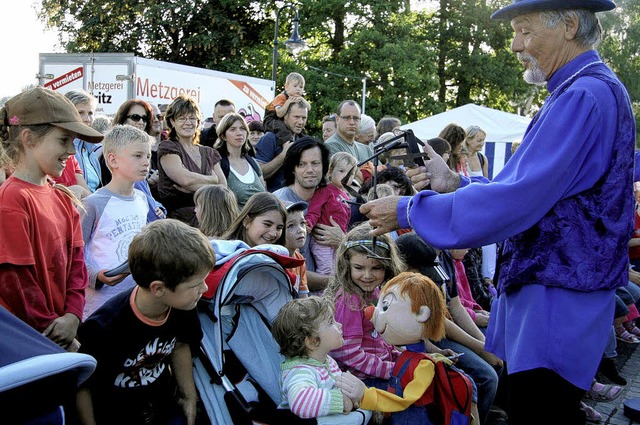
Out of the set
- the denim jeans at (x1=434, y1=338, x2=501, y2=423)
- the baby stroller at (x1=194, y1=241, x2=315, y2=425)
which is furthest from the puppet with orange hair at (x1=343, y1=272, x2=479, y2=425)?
the denim jeans at (x1=434, y1=338, x2=501, y2=423)

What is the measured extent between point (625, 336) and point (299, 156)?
15.9ft

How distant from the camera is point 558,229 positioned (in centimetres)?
231

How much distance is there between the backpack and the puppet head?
0.38 feet

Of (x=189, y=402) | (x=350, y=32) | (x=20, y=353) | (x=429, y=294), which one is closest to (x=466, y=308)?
(x=429, y=294)

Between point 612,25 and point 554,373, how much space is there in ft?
103

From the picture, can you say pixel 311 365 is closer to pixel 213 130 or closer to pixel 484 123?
pixel 213 130

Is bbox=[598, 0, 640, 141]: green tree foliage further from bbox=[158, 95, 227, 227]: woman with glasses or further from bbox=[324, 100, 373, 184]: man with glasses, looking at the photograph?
bbox=[158, 95, 227, 227]: woman with glasses

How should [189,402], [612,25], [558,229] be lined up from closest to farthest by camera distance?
[558,229] < [189,402] < [612,25]

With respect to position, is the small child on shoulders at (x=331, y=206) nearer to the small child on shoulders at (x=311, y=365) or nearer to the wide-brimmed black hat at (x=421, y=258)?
the wide-brimmed black hat at (x=421, y=258)

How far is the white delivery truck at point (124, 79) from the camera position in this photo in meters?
12.6

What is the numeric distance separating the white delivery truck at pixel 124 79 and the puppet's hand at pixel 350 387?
9.16 m

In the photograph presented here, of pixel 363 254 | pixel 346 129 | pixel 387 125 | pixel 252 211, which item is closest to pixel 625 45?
pixel 387 125

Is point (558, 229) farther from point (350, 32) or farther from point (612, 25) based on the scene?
point (612, 25)

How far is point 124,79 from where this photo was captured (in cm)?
1247
